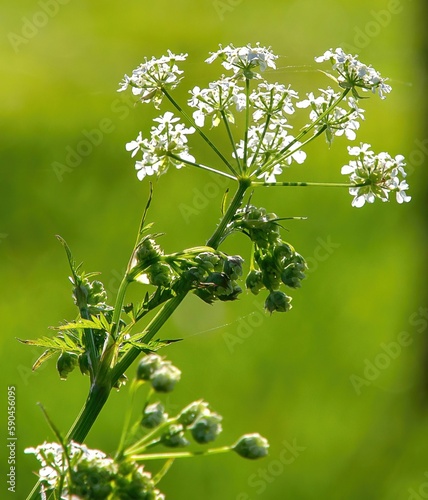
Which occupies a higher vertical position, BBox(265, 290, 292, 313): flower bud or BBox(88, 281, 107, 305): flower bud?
BBox(265, 290, 292, 313): flower bud

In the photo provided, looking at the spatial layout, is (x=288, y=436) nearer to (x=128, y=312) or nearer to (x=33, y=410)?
(x=33, y=410)

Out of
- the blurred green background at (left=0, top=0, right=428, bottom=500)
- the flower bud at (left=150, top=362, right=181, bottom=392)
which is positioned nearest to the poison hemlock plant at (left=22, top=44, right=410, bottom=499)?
the flower bud at (left=150, top=362, right=181, bottom=392)

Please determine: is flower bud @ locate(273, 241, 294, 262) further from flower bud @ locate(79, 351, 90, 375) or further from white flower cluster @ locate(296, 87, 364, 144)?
flower bud @ locate(79, 351, 90, 375)

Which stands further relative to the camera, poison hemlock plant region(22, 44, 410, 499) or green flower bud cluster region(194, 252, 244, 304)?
green flower bud cluster region(194, 252, 244, 304)

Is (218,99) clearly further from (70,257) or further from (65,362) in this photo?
(65,362)

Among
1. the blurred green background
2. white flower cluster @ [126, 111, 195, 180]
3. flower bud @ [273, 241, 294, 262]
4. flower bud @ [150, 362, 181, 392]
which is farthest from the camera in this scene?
the blurred green background

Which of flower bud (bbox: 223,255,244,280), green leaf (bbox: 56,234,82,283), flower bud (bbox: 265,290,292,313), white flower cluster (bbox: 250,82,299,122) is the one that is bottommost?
green leaf (bbox: 56,234,82,283)

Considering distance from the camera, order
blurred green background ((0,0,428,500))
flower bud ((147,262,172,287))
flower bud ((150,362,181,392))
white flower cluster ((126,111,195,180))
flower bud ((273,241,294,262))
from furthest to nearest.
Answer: blurred green background ((0,0,428,500))
white flower cluster ((126,111,195,180))
flower bud ((273,241,294,262))
flower bud ((147,262,172,287))
flower bud ((150,362,181,392))

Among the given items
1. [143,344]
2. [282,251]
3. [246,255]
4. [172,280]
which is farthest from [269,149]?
[246,255]
